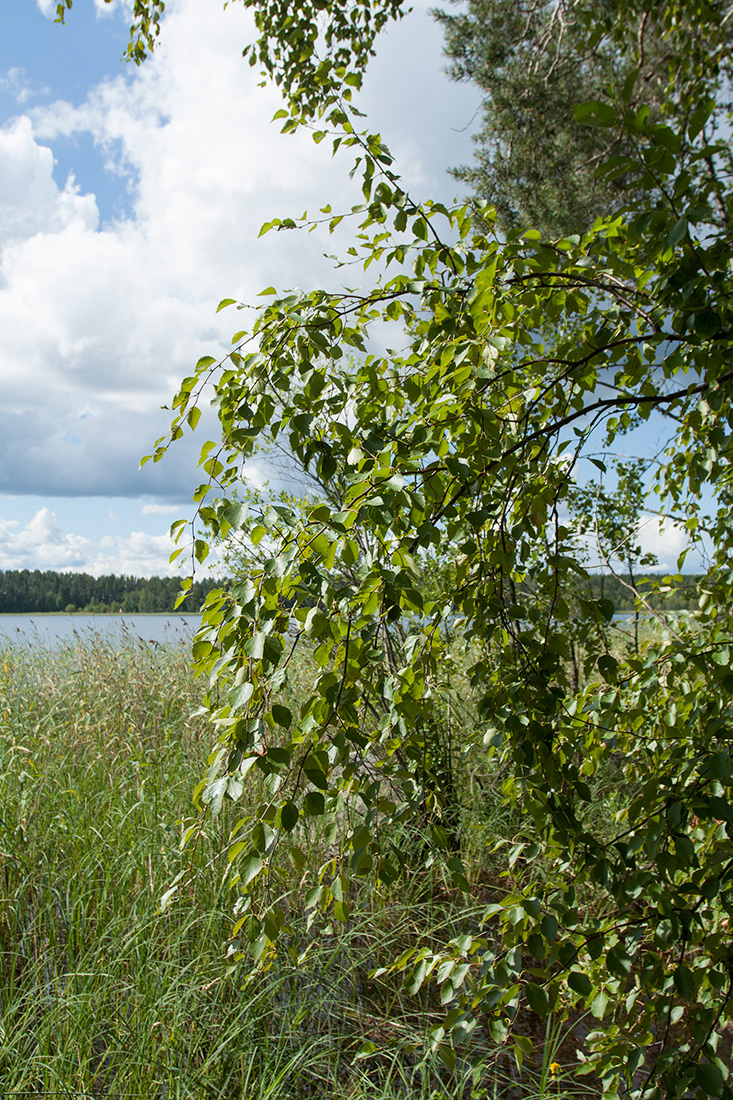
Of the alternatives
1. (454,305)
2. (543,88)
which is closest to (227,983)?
(454,305)

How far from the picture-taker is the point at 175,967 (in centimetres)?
210

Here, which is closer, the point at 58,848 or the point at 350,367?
the point at 58,848

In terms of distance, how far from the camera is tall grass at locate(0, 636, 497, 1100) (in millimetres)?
1736

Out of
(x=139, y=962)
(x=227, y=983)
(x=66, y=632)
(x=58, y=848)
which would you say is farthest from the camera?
(x=66, y=632)

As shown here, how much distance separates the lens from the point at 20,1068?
5.40ft

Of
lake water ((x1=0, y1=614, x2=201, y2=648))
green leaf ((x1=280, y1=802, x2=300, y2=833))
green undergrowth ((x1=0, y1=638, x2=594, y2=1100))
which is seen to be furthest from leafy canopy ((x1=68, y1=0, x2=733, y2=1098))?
lake water ((x1=0, y1=614, x2=201, y2=648))

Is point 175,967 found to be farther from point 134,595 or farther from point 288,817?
point 134,595

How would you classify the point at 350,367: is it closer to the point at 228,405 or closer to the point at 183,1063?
the point at 228,405

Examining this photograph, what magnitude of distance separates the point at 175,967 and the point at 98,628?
452 centimetres

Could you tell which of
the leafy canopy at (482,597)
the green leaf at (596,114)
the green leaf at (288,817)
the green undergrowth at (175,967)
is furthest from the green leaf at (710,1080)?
the green leaf at (596,114)

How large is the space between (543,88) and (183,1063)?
21.7 ft

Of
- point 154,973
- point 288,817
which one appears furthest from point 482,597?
point 154,973

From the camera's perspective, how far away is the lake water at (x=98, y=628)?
19.5 feet

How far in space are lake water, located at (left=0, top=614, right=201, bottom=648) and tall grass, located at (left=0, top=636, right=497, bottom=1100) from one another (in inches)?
89.5
